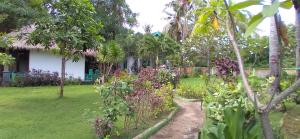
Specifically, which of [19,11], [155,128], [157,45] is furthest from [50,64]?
[155,128]

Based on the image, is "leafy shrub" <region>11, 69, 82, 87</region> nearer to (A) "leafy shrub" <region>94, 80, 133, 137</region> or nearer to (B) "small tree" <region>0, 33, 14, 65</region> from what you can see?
(B) "small tree" <region>0, 33, 14, 65</region>

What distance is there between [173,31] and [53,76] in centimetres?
1388

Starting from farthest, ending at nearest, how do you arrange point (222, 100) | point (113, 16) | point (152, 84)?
point (113, 16) < point (152, 84) < point (222, 100)

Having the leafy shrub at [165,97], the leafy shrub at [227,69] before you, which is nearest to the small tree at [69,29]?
the leafy shrub at [165,97]

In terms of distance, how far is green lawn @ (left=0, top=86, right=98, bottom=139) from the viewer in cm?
741

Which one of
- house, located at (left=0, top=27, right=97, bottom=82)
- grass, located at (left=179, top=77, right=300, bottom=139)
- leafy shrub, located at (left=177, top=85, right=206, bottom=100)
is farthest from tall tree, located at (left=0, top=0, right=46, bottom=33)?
grass, located at (left=179, top=77, right=300, bottom=139)

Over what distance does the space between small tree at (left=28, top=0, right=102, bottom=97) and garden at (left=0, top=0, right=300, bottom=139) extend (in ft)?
0.10

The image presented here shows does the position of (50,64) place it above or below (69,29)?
below

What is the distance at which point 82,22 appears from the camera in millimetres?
12633

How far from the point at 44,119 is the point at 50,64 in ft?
46.9

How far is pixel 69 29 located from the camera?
41.5 feet

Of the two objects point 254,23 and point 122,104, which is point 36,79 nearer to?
point 122,104

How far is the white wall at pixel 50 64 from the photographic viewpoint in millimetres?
22422

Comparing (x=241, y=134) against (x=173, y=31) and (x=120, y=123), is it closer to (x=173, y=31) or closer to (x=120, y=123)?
(x=120, y=123)
